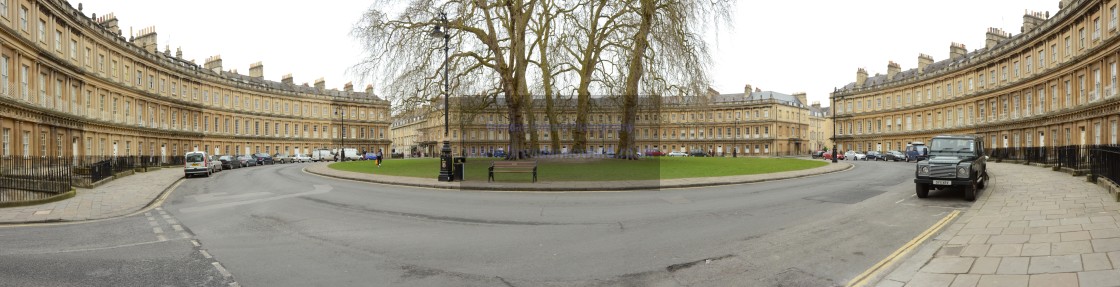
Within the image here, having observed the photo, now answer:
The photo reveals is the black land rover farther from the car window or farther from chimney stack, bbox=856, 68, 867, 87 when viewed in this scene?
chimney stack, bbox=856, 68, 867, 87

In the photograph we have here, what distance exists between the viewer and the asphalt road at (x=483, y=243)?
5.88 meters

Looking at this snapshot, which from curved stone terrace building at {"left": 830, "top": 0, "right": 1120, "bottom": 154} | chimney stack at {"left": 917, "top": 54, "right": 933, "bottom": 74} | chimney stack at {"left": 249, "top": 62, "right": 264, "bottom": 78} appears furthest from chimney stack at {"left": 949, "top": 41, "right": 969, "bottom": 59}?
chimney stack at {"left": 249, "top": 62, "right": 264, "bottom": 78}

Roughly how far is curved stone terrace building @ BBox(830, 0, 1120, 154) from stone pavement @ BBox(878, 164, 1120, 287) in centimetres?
2805

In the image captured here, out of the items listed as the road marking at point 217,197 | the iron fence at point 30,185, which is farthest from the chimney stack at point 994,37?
the iron fence at point 30,185

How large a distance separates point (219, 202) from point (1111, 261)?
1754 centimetres

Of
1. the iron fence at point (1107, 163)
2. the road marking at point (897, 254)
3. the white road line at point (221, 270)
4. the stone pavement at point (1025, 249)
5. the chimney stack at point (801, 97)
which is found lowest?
the road marking at point (897, 254)

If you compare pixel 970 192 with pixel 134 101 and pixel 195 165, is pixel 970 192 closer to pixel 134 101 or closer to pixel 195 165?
pixel 195 165

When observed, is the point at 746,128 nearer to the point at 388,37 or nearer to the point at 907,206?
the point at 388,37

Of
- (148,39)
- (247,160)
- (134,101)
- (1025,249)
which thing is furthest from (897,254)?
(148,39)

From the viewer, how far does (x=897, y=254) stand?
22.4ft

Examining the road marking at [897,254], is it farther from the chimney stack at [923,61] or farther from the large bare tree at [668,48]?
the chimney stack at [923,61]

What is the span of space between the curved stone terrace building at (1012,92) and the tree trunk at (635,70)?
956 inches

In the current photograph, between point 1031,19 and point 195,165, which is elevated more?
point 1031,19

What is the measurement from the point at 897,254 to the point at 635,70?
21471mm
